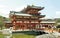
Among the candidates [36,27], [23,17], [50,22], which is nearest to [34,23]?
[36,27]

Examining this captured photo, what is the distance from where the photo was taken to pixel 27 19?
94.7 ft

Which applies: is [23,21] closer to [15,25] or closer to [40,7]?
[15,25]

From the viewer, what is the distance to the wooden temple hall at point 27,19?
28091 mm

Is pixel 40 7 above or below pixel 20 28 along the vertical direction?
above

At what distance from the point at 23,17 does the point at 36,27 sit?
3552 mm

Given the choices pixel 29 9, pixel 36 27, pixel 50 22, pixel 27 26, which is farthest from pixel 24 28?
pixel 50 22

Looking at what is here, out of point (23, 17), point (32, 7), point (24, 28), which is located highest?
point (32, 7)

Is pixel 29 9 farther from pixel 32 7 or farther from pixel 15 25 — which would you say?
pixel 15 25

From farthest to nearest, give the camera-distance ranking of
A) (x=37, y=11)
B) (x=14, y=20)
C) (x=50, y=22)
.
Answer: (x=50, y=22), (x=37, y=11), (x=14, y=20)

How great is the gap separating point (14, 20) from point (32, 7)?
17.8 ft

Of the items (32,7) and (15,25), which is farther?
(32,7)

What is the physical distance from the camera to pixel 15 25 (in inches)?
1101

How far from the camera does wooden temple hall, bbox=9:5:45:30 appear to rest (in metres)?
28.1

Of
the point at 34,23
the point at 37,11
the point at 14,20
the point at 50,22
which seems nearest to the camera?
the point at 14,20
